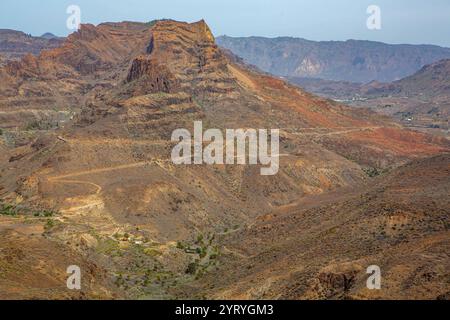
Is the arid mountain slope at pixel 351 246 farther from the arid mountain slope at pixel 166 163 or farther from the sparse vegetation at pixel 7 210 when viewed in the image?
the sparse vegetation at pixel 7 210

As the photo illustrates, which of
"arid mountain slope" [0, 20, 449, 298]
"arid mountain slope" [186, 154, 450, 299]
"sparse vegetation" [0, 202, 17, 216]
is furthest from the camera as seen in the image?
"sparse vegetation" [0, 202, 17, 216]

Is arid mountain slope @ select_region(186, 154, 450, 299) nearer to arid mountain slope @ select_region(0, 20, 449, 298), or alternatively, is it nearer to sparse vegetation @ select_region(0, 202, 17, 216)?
arid mountain slope @ select_region(0, 20, 449, 298)

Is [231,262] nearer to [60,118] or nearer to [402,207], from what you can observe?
[402,207]

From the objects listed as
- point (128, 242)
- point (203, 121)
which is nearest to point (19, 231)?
point (128, 242)

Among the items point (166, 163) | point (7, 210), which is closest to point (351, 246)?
point (7, 210)

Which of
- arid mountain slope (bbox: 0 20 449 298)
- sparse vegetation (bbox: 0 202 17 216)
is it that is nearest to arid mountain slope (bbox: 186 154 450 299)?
arid mountain slope (bbox: 0 20 449 298)

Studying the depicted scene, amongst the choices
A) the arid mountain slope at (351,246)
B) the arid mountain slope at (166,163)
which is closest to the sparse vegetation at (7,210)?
the arid mountain slope at (166,163)

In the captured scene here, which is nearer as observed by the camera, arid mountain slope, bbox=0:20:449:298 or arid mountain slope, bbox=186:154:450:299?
arid mountain slope, bbox=186:154:450:299

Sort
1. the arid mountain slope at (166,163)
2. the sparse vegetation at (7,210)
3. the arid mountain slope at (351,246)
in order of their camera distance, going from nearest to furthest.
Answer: the arid mountain slope at (351,246)
the arid mountain slope at (166,163)
the sparse vegetation at (7,210)
